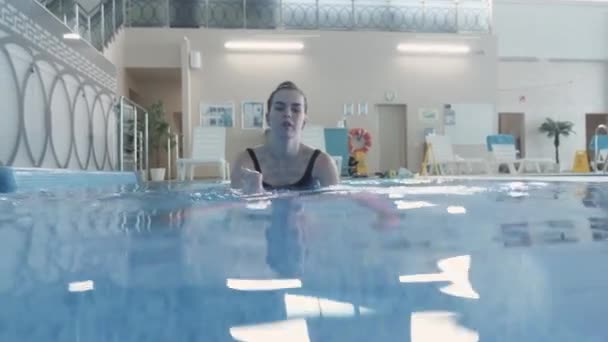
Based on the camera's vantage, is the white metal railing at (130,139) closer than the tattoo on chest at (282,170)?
No

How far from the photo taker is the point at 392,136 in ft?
37.1

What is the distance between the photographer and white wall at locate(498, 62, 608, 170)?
49.2 feet

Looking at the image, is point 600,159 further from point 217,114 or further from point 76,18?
point 76,18

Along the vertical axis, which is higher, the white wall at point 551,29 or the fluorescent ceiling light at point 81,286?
the white wall at point 551,29

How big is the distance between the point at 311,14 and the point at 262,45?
1260 millimetres

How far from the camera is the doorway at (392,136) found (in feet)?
36.6

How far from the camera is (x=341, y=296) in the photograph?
1.88 feet

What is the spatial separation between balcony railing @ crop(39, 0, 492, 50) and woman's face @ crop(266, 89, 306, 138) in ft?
23.3

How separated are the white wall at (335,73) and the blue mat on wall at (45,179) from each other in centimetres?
501

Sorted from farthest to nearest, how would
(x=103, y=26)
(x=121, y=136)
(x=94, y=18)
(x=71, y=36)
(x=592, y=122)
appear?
(x=592, y=122)
(x=103, y=26)
(x=94, y=18)
(x=121, y=136)
(x=71, y=36)

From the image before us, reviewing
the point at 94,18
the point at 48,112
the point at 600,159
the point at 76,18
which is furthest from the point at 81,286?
the point at 600,159

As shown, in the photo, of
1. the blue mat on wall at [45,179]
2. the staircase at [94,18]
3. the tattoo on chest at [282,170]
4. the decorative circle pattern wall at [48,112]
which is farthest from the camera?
the staircase at [94,18]

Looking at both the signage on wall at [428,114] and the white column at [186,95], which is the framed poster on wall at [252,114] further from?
the signage on wall at [428,114]

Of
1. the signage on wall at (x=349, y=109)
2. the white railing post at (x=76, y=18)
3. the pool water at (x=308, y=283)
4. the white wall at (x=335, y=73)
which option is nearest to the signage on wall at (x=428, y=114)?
the white wall at (x=335, y=73)
